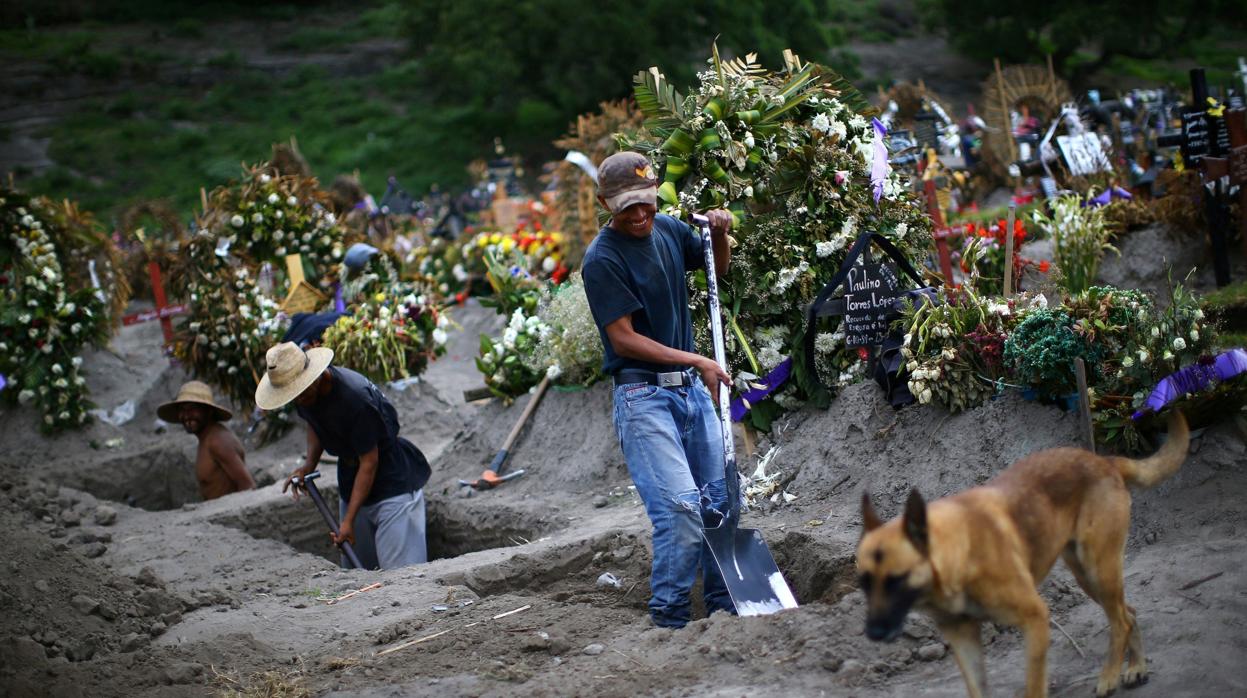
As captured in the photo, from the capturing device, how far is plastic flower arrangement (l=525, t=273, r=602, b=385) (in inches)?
376

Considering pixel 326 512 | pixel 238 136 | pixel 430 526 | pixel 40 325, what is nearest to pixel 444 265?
pixel 40 325

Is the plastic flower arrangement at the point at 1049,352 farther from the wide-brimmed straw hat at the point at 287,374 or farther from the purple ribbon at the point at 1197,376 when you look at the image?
the wide-brimmed straw hat at the point at 287,374

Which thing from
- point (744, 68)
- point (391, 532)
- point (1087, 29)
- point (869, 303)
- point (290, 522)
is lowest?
point (290, 522)

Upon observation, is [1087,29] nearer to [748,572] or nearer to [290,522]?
[290,522]

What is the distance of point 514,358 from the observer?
1064 centimetres

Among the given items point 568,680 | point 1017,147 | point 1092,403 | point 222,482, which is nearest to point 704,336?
point 1092,403

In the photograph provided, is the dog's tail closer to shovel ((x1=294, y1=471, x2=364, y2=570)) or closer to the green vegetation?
shovel ((x1=294, y1=471, x2=364, y2=570))

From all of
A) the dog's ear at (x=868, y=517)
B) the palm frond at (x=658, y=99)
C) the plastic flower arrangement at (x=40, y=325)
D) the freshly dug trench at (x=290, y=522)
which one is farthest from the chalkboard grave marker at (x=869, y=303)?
the plastic flower arrangement at (x=40, y=325)

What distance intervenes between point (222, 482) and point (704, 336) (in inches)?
216

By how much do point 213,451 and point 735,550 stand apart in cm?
664

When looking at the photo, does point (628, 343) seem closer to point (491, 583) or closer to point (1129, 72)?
point (491, 583)

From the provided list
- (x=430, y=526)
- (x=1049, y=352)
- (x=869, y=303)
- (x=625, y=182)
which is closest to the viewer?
(x=625, y=182)

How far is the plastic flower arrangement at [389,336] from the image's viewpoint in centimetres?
1190

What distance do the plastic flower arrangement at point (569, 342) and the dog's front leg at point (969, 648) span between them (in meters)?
5.92
